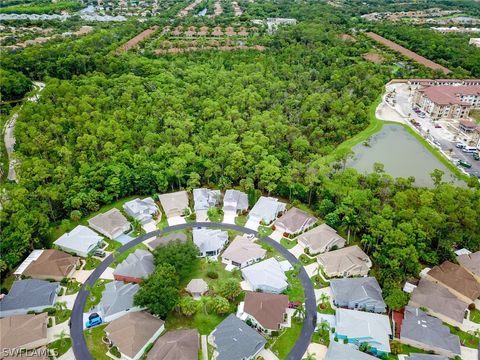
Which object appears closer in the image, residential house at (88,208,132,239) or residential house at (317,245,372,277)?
residential house at (317,245,372,277)

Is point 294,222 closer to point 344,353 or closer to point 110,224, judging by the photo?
point 344,353

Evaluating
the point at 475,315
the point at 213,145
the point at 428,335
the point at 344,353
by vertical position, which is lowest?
the point at 475,315

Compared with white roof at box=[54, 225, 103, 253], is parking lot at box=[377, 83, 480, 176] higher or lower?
lower

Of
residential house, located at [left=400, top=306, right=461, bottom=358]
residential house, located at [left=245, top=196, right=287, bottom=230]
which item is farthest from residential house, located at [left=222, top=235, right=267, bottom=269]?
residential house, located at [left=400, top=306, right=461, bottom=358]

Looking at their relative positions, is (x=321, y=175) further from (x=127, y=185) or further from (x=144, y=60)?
(x=144, y=60)

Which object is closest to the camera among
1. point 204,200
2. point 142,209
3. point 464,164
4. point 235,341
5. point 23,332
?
point 235,341

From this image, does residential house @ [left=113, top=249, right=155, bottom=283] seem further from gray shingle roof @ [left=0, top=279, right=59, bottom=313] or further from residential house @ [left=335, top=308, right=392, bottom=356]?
residential house @ [left=335, top=308, right=392, bottom=356]

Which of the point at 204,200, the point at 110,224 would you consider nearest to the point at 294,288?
the point at 204,200

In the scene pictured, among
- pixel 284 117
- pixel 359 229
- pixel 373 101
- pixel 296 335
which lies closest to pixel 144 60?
pixel 284 117
